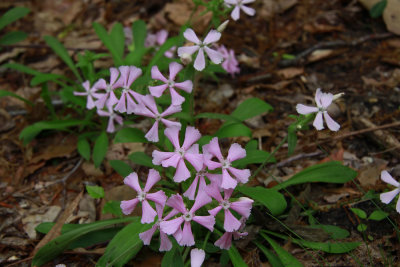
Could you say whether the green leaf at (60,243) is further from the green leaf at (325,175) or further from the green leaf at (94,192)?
the green leaf at (325,175)

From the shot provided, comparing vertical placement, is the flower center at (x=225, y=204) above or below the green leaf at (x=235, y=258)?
above

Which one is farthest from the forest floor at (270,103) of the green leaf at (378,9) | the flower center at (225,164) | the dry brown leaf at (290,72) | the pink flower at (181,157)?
the pink flower at (181,157)

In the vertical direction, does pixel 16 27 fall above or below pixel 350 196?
above

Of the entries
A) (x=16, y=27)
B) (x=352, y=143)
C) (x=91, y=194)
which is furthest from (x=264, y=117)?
(x=16, y=27)

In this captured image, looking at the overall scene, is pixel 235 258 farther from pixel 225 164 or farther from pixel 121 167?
pixel 121 167

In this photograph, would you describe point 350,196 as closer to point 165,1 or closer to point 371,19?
point 371,19

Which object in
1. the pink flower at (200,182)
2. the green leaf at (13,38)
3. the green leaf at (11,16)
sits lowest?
the green leaf at (13,38)
